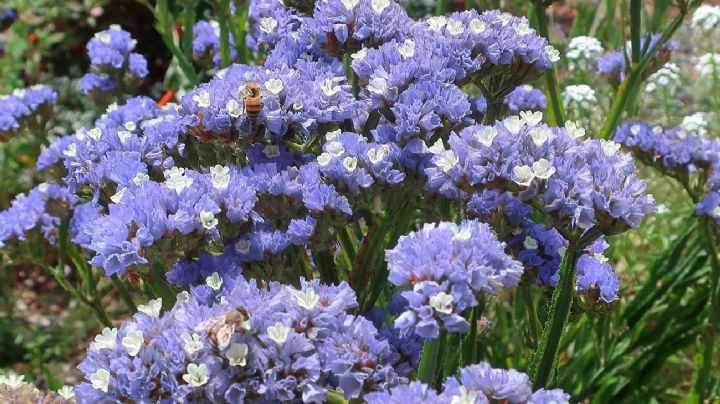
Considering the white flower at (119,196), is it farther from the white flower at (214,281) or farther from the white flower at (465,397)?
the white flower at (465,397)

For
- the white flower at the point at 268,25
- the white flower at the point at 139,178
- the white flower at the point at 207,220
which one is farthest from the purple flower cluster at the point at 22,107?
the white flower at the point at 207,220

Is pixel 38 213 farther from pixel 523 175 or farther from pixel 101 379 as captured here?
pixel 523 175

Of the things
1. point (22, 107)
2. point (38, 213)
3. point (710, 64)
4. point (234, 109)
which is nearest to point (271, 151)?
point (234, 109)

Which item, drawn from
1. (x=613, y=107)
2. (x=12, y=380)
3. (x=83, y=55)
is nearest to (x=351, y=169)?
(x=12, y=380)

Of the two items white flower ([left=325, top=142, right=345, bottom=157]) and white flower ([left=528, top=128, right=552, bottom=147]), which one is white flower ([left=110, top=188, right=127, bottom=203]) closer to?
white flower ([left=325, top=142, right=345, bottom=157])

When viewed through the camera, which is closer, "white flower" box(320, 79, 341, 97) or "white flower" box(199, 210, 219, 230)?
"white flower" box(199, 210, 219, 230)

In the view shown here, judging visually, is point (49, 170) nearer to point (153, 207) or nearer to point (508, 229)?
point (153, 207)

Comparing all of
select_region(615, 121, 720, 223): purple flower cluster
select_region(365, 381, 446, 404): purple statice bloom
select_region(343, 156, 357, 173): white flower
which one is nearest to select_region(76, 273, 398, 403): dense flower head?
select_region(365, 381, 446, 404): purple statice bloom
